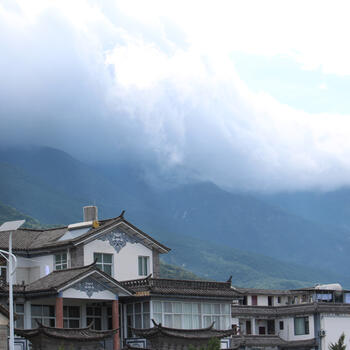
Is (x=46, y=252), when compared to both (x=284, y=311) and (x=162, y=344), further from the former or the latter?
(x=284, y=311)

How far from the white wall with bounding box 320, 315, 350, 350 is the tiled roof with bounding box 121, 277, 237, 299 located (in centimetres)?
2116

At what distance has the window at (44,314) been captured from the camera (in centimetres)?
5716

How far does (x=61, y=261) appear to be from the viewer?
63.2 metres

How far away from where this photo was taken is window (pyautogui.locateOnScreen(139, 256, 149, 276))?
65.8 metres

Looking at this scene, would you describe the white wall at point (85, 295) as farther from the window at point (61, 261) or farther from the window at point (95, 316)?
the window at point (61, 261)

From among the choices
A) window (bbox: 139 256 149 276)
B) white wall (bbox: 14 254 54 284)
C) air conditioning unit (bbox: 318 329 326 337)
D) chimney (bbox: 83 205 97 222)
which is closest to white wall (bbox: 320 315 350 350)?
air conditioning unit (bbox: 318 329 326 337)

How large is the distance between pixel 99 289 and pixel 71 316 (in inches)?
161

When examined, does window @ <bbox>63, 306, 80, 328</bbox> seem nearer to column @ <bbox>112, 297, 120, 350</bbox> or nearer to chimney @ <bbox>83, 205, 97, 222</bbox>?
column @ <bbox>112, 297, 120, 350</bbox>

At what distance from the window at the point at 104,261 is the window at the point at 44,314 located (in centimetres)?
597

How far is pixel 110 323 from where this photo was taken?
6172 cm

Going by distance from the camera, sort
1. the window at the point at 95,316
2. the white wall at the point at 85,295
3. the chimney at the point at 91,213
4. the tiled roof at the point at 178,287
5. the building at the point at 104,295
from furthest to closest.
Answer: the chimney at the point at 91,213 → the window at the point at 95,316 → the tiled roof at the point at 178,287 → the white wall at the point at 85,295 → the building at the point at 104,295

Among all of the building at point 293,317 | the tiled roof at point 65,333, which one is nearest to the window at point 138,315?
the tiled roof at point 65,333

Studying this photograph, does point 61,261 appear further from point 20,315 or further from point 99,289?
point 20,315

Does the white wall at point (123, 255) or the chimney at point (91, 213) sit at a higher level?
the chimney at point (91, 213)
